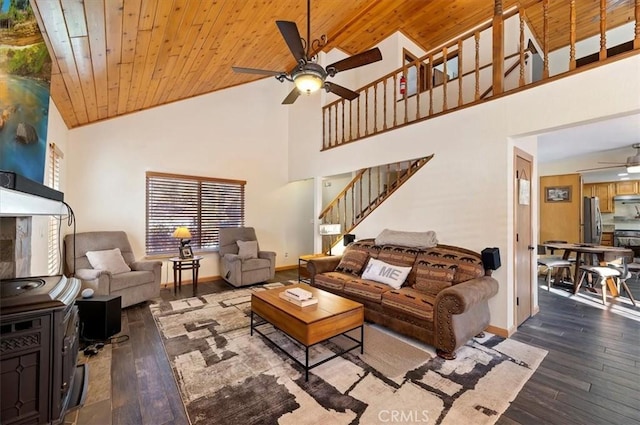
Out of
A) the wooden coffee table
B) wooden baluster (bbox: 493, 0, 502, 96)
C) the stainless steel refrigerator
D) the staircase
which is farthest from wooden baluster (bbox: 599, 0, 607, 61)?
the stainless steel refrigerator

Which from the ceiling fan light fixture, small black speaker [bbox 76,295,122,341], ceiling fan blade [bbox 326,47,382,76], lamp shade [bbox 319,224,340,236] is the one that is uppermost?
ceiling fan blade [bbox 326,47,382,76]

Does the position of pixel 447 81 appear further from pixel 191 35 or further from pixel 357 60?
pixel 191 35

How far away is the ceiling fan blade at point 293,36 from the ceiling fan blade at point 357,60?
0.32 m

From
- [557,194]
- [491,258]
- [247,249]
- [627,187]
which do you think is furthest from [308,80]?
[627,187]

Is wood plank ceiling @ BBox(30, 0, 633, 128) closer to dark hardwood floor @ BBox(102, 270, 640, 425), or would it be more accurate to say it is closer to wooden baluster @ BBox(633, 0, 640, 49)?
wooden baluster @ BBox(633, 0, 640, 49)

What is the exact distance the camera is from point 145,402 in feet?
6.47

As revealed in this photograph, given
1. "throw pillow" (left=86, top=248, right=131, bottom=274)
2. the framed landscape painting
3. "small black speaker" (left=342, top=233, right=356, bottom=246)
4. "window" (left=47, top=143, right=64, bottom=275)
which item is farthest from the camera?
the framed landscape painting

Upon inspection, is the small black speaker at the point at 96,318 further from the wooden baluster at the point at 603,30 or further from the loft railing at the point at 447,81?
the wooden baluster at the point at 603,30

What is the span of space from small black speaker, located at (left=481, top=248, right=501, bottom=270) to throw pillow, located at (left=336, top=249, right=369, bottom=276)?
5.08ft

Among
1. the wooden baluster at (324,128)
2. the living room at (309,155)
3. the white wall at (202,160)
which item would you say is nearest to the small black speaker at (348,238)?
the living room at (309,155)

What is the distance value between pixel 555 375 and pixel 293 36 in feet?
12.0

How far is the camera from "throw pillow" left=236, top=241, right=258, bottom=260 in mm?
5236

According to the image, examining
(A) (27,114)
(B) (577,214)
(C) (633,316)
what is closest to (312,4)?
(A) (27,114)

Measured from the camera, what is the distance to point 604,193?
6609mm
